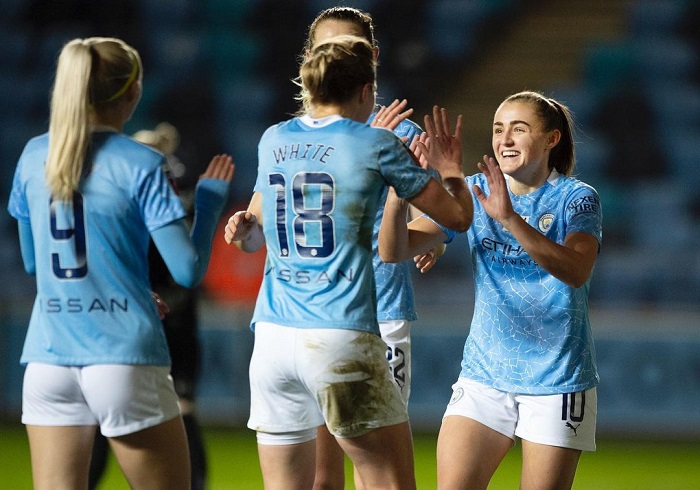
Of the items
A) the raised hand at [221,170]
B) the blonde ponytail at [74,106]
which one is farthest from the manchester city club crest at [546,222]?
the blonde ponytail at [74,106]

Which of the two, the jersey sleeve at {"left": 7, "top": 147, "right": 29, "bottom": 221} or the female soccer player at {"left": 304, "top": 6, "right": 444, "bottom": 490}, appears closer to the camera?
the jersey sleeve at {"left": 7, "top": 147, "right": 29, "bottom": 221}

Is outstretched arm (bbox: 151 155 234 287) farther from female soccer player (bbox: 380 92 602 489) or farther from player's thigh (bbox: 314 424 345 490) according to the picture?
player's thigh (bbox: 314 424 345 490)

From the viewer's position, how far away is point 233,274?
35.8 feet

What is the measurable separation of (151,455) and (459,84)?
10.4m

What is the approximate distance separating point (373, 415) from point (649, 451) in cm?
566

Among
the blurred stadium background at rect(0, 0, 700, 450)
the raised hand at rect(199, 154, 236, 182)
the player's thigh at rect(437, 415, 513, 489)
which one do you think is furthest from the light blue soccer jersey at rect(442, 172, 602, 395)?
the blurred stadium background at rect(0, 0, 700, 450)

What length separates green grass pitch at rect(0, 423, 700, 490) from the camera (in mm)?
7336

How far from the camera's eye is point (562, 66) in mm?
13500

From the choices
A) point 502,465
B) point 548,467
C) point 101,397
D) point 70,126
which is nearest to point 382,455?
point 548,467

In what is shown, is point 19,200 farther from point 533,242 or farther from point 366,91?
point 533,242

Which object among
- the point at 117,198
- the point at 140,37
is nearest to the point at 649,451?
the point at 117,198

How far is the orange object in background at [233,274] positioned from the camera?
10703 millimetres

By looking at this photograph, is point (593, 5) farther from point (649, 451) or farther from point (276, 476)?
point (276, 476)

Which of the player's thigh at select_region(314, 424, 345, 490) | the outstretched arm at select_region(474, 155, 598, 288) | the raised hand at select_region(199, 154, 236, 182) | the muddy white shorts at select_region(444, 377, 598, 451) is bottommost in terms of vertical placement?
the player's thigh at select_region(314, 424, 345, 490)
